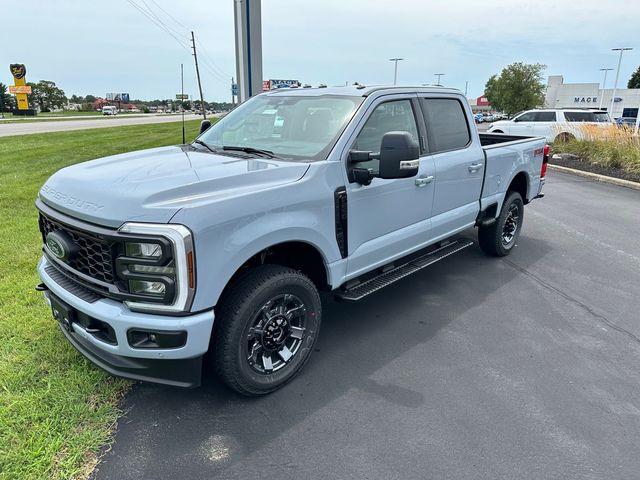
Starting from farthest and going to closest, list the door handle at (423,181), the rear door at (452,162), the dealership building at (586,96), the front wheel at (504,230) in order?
the dealership building at (586,96) < the front wheel at (504,230) < the rear door at (452,162) < the door handle at (423,181)

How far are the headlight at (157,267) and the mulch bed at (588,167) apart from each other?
12513 mm

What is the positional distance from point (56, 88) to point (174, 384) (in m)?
124

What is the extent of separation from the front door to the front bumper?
138cm

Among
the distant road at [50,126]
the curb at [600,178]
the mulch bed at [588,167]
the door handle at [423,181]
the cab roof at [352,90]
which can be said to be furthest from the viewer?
the distant road at [50,126]

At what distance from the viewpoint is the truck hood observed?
2527 mm

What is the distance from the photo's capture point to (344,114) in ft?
12.1

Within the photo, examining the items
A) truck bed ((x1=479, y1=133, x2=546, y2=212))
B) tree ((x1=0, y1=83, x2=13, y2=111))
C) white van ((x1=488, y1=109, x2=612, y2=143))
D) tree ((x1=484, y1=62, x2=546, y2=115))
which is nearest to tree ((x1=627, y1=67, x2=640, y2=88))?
tree ((x1=484, y1=62, x2=546, y2=115))

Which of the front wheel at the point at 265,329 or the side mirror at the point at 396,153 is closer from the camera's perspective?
the front wheel at the point at 265,329

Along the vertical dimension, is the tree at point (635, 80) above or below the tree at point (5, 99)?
above

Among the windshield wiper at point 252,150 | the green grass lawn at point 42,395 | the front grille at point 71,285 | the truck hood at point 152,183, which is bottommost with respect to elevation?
the green grass lawn at point 42,395

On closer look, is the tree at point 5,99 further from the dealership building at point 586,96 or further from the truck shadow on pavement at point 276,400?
the truck shadow on pavement at point 276,400

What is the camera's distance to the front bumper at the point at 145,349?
251cm

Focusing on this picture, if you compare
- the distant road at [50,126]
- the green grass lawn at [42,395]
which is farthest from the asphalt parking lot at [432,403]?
the distant road at [50,126]

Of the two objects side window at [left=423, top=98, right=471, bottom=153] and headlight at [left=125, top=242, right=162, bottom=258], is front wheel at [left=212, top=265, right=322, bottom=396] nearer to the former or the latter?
headlight at [left=125, top=242, right=162, bottom=258]
